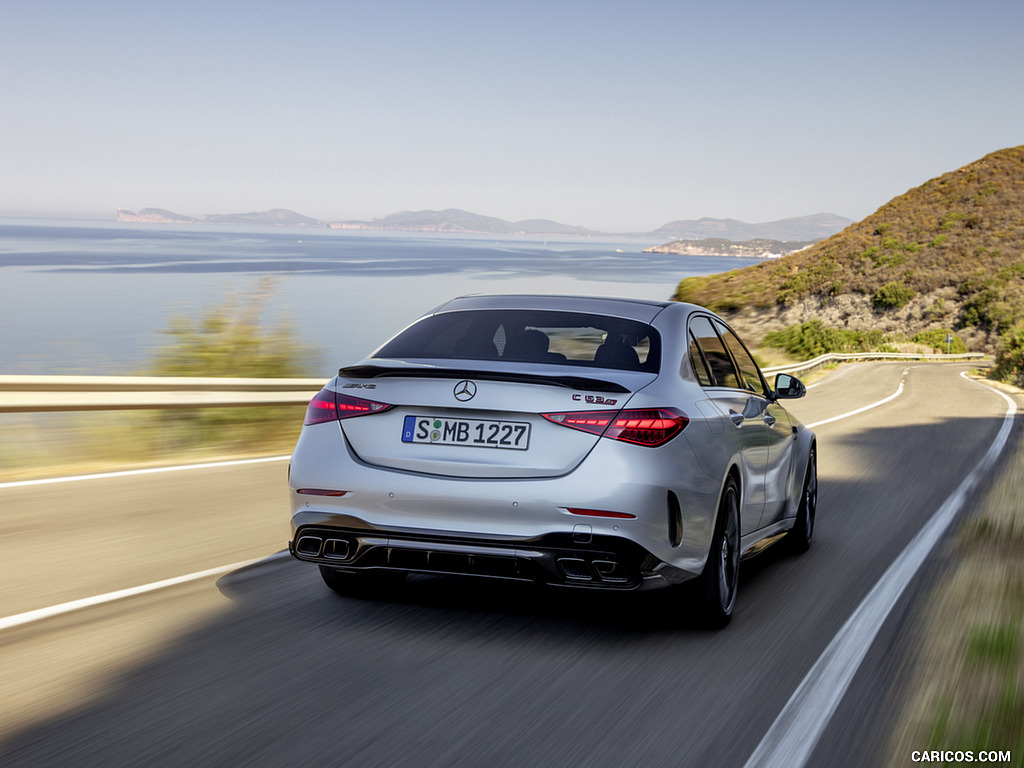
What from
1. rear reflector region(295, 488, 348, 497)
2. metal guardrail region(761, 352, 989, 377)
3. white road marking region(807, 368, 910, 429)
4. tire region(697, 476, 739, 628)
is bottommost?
metal guardrail region(761, 352, 989, 377)

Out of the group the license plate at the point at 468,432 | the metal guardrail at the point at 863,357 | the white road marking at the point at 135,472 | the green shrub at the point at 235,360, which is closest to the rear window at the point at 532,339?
the license plate at the point at 468,432

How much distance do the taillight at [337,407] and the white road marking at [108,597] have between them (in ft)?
4.82

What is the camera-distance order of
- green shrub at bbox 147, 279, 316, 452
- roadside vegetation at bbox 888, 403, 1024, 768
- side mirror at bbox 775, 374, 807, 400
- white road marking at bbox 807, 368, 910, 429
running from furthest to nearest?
1. white road marking at bbox 807, 368, 910, 429
2. green shrub at bbox 147, 279, 316, 452
3. side mirror at bbox 775, 374, 807, 400
4. roadside vegetation at bbox 888, 403, 1024, 768

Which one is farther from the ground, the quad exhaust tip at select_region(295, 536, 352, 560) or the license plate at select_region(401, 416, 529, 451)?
the license plate at select_region(401, 416, 529, 451)

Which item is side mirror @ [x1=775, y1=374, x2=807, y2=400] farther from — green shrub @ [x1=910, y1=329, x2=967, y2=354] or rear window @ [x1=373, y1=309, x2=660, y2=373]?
green shrub @ [x1=910, y1=329, x2=967, y2=354]

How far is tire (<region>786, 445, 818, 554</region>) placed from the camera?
7.60 metres

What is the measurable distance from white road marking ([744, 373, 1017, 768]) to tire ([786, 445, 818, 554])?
652 millimetres

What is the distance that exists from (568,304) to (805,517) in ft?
9.87

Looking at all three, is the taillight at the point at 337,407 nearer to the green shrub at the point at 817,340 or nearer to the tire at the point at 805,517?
the tire at the point at 805,517

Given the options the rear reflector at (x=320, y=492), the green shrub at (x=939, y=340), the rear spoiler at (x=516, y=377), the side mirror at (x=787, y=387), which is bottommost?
the green shrub at (x=939, y=340)

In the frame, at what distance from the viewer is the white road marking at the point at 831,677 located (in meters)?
3.74

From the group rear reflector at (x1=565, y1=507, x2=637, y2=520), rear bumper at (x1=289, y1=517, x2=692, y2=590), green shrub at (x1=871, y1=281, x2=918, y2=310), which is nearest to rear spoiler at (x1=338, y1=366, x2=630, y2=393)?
rear reflector at (x1=565, y1=507, x2=637, y2=520)

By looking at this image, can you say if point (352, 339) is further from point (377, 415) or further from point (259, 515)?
point (377, 415)

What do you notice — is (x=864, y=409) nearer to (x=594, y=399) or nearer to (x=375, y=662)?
(x=594, y=399)
